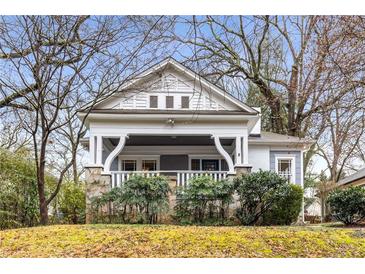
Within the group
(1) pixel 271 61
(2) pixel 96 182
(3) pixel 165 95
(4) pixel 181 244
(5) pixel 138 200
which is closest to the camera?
(4) pixel 181 244

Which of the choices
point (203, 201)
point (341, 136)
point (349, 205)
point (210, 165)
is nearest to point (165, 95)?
point (210, 165)

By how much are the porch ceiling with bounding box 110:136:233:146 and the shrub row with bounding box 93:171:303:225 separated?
7.67 ft

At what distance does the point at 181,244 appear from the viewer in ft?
20.3

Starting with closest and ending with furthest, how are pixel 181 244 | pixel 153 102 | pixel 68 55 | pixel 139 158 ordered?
1. pixel 181 244
2. pixel 68 55
3. pixel 153 102
4. pixel 139 158

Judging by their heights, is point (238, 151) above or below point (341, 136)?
below

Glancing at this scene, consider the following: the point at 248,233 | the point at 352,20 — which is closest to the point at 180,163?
the point at 248,233

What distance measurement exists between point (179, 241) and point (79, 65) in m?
4.55

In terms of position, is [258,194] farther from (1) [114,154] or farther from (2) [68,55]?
(2) [68,55]

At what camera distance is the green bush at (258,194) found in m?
9.39

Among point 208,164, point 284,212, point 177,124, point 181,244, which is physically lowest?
point 181,244

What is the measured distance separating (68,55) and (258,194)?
197 inches

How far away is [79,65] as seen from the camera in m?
9.02

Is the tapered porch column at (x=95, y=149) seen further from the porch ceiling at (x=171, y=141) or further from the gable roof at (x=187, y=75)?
the porch ceiling at (x=171, y=141)
